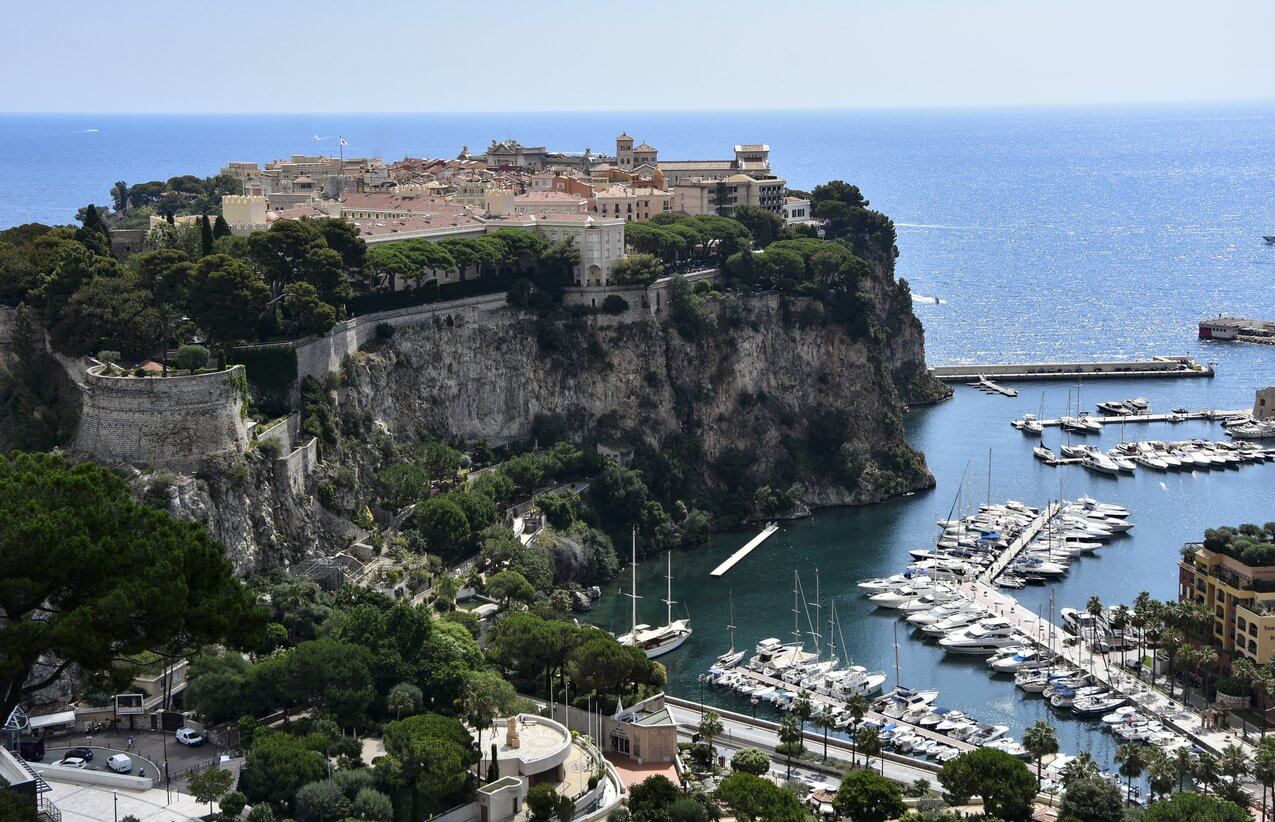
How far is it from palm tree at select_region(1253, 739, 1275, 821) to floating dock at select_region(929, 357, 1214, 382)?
58.1 m

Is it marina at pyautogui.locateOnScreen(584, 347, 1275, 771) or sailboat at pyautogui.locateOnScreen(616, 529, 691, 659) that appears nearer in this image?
marina at pyautogui.locateOnScreen(584, 347, 1275, 771)

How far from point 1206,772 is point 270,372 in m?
31.0

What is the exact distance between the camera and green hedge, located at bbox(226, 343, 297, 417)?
179 feet

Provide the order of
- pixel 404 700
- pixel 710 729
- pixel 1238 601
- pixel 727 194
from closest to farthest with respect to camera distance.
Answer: pixel 404 700
pixel 710 729
pixel 1238 601
pixel 727 194

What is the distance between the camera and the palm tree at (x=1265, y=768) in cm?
4009

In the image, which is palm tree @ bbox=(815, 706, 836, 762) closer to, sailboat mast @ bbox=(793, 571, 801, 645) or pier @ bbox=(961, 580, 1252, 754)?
sailboat mast @ bbox=(793, 571, 801, 645)

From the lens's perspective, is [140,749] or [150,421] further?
[150,421]

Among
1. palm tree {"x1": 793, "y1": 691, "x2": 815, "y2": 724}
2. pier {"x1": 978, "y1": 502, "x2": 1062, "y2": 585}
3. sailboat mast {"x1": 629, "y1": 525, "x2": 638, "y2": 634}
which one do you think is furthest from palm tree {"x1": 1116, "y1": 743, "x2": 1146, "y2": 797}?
pier {"x1": 978, "y1": 502, "x2": 1062, "y2": 585}

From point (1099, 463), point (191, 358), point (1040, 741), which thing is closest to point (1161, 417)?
point (1099, 463)

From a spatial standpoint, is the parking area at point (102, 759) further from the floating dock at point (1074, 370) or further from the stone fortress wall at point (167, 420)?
the floating dock at point (1074, 370)

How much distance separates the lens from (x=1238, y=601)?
50.6 meters

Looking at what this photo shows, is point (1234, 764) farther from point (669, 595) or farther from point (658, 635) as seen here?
point (669, 595)

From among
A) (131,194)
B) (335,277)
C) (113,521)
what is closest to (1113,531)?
(335,277)

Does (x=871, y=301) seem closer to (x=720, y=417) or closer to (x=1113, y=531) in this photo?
(x=720, y=417)
